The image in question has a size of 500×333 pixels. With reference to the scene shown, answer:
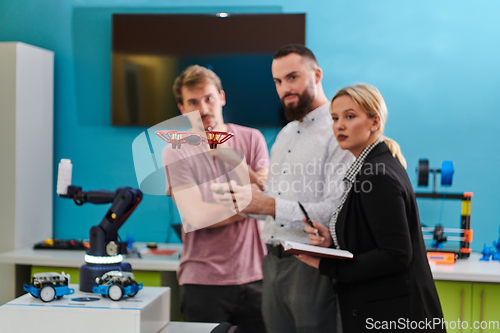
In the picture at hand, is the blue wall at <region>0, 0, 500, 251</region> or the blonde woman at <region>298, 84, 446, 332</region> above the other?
the blue wall at <region>0, 0, 500, 251</region>

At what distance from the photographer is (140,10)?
3.00 meters

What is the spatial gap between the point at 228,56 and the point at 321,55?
588mm

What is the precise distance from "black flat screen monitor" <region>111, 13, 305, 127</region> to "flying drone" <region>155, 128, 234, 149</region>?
1.84 metres

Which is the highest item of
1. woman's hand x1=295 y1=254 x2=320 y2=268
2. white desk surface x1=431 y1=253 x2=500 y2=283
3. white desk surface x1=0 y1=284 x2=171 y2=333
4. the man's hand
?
the man's hand

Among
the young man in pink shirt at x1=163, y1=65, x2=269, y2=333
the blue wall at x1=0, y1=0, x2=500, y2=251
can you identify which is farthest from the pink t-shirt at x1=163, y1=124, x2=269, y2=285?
the blue wall at x1=0, y1=0, x2=500, y2=251

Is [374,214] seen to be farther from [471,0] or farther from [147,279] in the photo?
[471,0]

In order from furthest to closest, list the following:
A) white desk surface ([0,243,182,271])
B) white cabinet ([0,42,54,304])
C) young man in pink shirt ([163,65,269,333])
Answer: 1. white cabinet ([0,42,54,304])
2. white desk surface ([0,243,182,271])
3. young man in pink shirt ([163,65,269,333])

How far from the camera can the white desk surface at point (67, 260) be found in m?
2.38

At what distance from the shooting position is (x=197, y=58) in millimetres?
2900

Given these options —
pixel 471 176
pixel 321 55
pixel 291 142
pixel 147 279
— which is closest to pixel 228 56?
pixel 321 55

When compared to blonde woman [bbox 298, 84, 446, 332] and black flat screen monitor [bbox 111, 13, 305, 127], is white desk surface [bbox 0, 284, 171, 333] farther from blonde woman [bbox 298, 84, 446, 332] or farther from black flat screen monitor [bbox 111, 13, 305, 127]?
black flat screen monitor [bbox 111, 13, 305, 127]

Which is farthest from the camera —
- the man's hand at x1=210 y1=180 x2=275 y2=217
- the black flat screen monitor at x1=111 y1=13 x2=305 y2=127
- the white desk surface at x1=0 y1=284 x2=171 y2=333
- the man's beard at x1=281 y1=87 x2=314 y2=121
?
the black flat screen monitor at x1=111 y1=13 x2=305 y2=127

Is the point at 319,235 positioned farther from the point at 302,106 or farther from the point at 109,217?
the point at 109,217

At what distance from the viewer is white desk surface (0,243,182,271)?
238 cm
